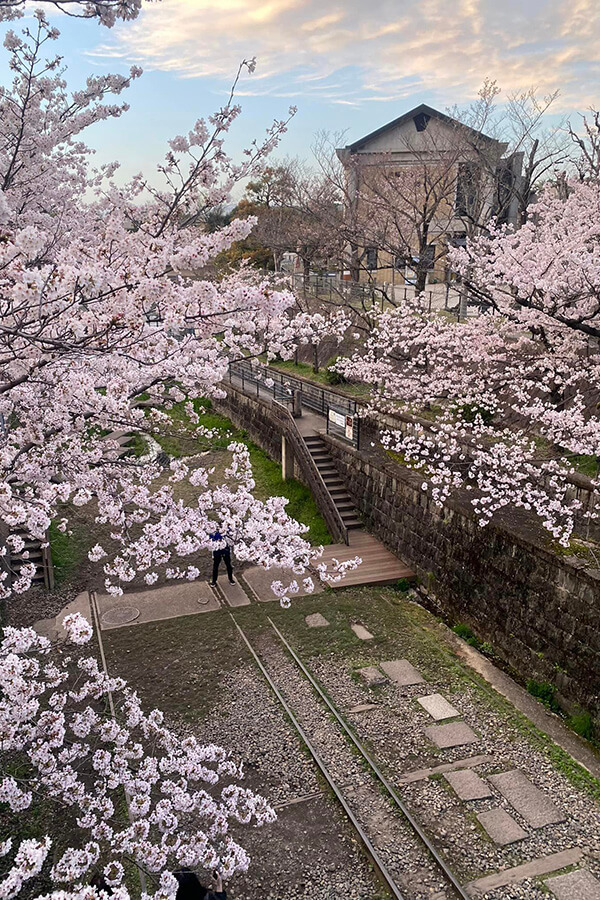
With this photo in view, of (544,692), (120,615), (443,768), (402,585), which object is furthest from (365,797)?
(120,615)

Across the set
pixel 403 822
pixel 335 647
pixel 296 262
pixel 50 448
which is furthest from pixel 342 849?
pixel 296 262

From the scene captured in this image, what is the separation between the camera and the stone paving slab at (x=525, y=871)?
6648 millimetres

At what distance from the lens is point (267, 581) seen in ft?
46.9

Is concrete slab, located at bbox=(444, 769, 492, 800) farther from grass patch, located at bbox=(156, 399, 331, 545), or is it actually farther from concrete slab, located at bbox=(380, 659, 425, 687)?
grass patch, located at bbox=(156, 399, 331, 545)

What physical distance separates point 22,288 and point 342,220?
79.3 feet

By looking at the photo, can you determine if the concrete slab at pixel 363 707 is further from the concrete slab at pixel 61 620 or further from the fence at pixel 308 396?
the fence at pixel 308 396

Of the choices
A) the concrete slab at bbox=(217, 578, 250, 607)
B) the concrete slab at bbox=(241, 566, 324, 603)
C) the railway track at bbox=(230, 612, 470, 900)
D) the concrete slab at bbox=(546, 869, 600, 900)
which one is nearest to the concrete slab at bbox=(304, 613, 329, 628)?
the concrete slab at bbox=(241, 566, 324, 603)

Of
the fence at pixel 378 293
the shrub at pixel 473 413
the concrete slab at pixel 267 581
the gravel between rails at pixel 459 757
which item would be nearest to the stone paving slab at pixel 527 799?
the gravel between rails at pixel 459 757

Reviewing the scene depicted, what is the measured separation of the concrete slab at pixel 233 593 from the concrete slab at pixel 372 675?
11.4 feet

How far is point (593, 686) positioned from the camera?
30.5 ft

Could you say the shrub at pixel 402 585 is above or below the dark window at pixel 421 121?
below

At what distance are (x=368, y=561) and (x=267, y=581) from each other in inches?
104

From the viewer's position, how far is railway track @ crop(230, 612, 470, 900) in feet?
22.2

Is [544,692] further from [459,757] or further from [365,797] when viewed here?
[365,797]
